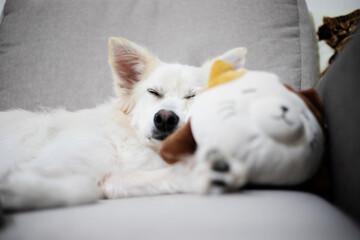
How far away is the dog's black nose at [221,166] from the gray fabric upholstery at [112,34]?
4.33ft

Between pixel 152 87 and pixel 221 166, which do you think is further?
pixel 152 87

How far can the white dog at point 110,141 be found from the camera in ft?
2.23

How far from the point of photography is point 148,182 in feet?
2.84

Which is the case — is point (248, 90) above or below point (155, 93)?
above

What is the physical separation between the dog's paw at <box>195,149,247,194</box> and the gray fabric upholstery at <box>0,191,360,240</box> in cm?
4

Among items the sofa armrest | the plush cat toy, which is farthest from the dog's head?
the sofa armrest

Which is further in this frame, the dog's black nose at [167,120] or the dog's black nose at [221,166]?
the dog's black nose at [167,120]

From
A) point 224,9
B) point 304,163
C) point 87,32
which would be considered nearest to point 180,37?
point 224,9

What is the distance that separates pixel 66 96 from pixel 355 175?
74.5 inches

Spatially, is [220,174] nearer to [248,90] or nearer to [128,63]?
[248,90]

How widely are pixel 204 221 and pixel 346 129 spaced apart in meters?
0.44

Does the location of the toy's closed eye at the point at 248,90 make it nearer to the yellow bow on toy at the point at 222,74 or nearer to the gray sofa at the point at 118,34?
the yellow bow on toy at the point at 222,74

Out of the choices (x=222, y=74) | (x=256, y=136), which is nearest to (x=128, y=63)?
(x=222, y=74)

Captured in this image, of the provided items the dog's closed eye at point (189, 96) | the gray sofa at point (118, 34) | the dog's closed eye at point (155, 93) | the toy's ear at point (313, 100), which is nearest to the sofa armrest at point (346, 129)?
the toy's ear at point (313, 100)
